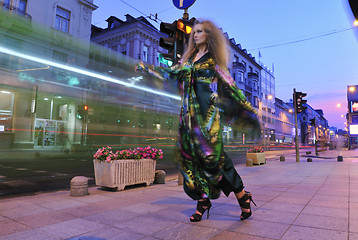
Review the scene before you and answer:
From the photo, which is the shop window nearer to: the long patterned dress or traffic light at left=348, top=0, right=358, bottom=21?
the long patterned dress

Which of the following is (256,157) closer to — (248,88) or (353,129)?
(353,129)

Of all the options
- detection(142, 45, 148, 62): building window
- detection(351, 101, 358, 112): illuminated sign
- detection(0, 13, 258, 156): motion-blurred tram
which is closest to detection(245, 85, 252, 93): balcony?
detection(351, 101, 358, 112): illuminated sign

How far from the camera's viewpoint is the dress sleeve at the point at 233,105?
3.05 metres

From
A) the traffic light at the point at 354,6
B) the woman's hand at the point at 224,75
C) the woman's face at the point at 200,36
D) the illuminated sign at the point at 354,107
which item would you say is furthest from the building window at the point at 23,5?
the illuminated sign at the point at 354,107

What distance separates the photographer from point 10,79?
17.9 m

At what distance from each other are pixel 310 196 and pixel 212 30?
3.83m

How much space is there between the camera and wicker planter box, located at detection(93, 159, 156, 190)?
18.1 feet

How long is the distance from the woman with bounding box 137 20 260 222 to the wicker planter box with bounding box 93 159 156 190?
2.81 metres

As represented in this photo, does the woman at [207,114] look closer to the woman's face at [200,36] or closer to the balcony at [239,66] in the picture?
the woman's face at [200,36]

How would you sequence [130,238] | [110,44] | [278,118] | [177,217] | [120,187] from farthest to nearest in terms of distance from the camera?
[278,118] → [110,44] → [120,187] → [177,217] → [130,238]

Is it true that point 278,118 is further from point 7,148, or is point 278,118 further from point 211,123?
point 211,123

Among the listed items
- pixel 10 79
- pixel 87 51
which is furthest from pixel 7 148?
pixel 87 51

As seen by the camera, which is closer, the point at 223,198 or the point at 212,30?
the point at 212,30

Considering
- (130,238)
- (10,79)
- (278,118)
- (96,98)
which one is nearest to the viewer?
(130,238)
